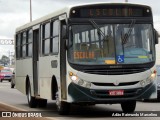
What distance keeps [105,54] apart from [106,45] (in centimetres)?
24

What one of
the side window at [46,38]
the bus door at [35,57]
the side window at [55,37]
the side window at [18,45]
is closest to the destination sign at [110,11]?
the side window at [55,37]

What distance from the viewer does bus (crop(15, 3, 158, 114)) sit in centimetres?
1588

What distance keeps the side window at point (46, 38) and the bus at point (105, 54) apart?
4.41 ft

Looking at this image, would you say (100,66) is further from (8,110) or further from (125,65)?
(8,110)

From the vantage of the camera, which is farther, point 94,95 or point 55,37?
point 55,37

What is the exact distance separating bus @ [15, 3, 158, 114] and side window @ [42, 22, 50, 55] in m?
1.34

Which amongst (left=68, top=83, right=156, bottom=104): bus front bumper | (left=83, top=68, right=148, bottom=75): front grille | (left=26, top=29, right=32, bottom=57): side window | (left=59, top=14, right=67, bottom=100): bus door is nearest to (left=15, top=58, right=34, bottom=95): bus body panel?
(left=26, top=29, right=32, bottom=57): side window

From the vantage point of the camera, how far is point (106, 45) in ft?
52.7

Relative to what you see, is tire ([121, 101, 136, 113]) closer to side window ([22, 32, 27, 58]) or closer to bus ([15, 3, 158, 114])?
bus ([15, 3, 158, 114])

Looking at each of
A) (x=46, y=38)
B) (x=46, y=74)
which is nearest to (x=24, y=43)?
(x=46, y=38)

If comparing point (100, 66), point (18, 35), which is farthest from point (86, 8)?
point (18, 35)

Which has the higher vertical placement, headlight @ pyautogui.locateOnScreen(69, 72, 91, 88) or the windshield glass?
the windshield glass

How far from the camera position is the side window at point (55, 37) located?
17.2 meters

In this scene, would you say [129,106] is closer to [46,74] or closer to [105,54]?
[105,54]
